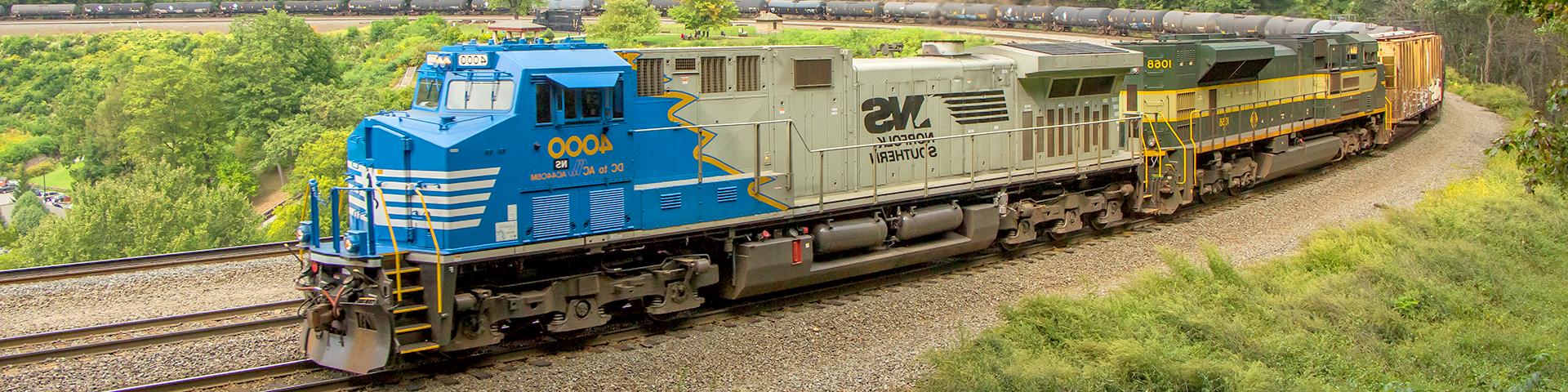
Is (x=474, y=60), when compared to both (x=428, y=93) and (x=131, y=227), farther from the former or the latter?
(x=131, y=227)

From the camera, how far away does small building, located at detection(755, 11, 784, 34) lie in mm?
55000

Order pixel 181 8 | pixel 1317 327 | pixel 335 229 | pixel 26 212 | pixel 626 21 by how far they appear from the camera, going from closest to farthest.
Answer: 1. pixel 335 229
2. pixel 1317 327
3. pixel 26 212
4. pixel 626 21
5. pixel 181 8

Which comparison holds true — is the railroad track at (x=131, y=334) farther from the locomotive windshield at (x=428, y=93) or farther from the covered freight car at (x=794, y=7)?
the covered freight car at (x=794, y=7)

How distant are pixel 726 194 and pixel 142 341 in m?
4.69

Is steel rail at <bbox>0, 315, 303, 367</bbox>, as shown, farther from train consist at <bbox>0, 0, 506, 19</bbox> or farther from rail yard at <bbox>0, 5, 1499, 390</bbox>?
train consist at <bbox>0, 0, 506, 19</bbox>

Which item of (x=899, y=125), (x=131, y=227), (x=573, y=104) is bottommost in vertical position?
(x=131, y=227)

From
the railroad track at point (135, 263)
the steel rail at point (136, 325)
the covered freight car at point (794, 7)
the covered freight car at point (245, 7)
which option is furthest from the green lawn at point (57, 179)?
the steel rail at point (136, 325)

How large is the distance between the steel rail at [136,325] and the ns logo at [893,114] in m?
5.51

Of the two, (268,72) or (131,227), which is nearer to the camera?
(131,227)

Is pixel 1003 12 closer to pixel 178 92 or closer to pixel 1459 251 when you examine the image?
pixel 178 92

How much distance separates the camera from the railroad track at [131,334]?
29.8 feet

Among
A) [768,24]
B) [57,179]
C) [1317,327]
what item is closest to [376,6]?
[57,179]

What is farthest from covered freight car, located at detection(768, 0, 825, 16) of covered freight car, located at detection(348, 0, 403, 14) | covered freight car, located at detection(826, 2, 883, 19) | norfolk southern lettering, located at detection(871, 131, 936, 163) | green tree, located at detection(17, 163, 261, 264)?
norfolk southern lettering, located at detection(871, 131, 936, 163)

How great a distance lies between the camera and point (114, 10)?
2896 inches
